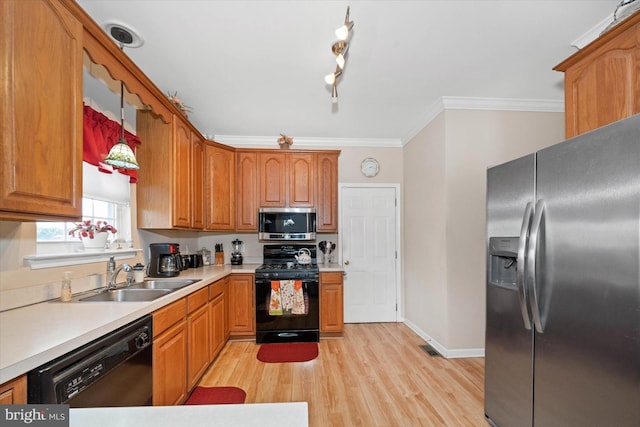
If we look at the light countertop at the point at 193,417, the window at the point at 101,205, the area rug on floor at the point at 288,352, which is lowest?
the area rug on floor at the point at 288,352

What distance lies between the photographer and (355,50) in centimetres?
203

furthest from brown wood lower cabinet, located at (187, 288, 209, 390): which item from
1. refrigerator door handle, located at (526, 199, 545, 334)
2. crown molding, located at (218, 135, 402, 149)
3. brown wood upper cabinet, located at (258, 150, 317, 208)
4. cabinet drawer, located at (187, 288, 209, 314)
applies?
refrigerator door handle, located at (526, 199, 545, 334)

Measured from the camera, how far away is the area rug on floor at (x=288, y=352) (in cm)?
284

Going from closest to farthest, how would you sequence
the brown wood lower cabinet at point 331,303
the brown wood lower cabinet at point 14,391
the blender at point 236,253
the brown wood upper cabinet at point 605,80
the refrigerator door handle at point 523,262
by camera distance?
the brown wood lower cabinet at point 14,391 < the brown wood upper cabinet at point 605,80 < the refrigerator door handle at point 523,262 < the brown wood lower cabinet at point 331,303 < the blender at point 236,253

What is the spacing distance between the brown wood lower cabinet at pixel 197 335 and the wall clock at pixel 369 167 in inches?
101

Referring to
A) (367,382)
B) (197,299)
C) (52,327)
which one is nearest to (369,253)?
(367,382)

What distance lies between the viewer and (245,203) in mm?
3680

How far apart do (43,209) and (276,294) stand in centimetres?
233

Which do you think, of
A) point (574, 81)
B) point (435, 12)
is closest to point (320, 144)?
point (435, 12)

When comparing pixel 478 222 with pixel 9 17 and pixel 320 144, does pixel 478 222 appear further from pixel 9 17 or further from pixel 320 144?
pixel 9 17

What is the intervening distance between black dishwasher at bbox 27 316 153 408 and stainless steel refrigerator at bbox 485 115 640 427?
2.05 m

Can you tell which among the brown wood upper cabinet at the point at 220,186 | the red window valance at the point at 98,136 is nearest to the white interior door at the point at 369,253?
the brown wood upper cabinet at the point at 220,186

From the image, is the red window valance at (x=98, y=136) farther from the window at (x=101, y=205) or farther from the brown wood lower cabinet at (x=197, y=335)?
the brown wood lower cabinet at (x=197, y=335)

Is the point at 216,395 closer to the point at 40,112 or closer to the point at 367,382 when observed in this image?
the point at 367,382
